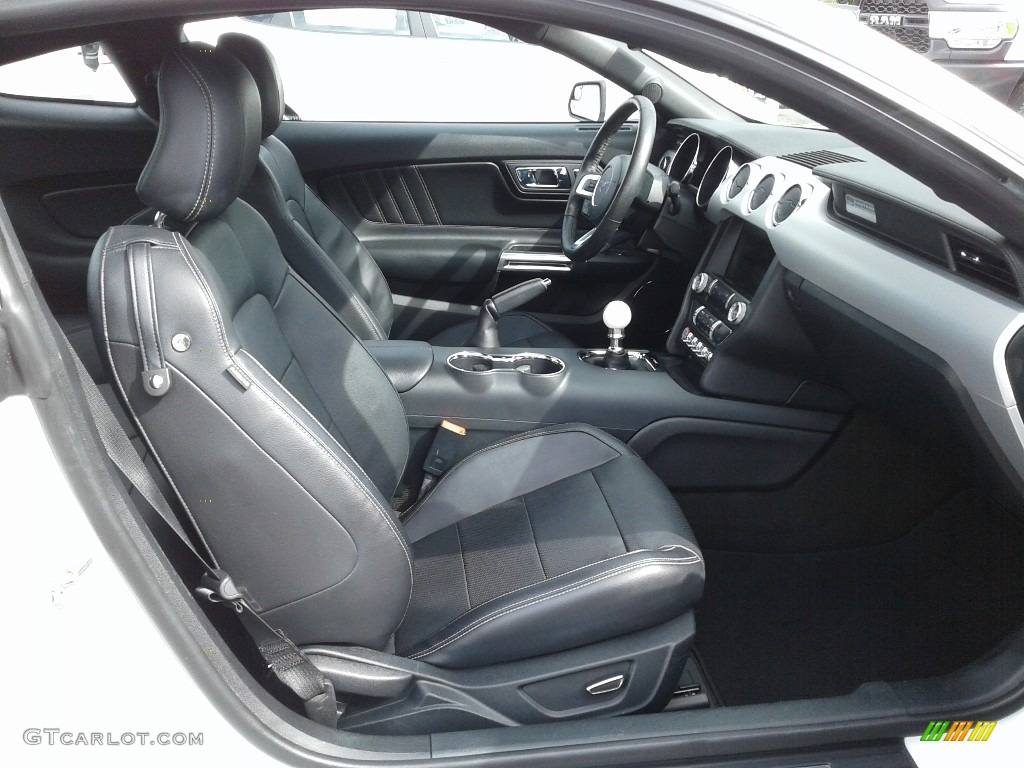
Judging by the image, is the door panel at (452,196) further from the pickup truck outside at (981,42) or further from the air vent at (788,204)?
the pickup truck outside at (981,42)

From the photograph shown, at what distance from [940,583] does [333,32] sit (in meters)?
3.32

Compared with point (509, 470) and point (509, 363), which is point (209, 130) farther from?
point (509, 363)

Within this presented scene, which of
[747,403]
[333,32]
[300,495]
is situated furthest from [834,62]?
[333,32]

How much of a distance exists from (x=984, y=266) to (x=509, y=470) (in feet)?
2.79

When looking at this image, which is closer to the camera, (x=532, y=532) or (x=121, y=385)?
(x=121, y=385)

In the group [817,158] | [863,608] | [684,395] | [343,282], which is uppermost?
[817,158]

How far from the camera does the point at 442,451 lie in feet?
5.97

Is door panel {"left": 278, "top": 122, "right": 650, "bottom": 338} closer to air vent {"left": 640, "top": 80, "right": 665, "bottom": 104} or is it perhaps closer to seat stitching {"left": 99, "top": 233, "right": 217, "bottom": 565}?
air vent {"left": 640, "top": 80, "right": 665, "bottom": 104}

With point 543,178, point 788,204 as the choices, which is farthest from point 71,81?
point 788,204

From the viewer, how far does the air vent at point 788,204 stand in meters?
1.76

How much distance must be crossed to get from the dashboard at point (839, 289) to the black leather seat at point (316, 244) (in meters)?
0.58

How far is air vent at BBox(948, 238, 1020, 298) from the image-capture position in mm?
1098

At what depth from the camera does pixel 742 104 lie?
2.72 m

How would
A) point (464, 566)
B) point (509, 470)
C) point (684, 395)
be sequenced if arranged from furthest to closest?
point (684, 395)
point (509, 470)
point (464, 566)
